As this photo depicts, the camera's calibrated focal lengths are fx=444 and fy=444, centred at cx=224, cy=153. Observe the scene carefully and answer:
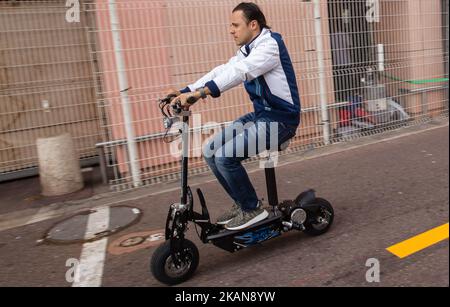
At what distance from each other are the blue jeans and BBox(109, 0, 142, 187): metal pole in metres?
2.43

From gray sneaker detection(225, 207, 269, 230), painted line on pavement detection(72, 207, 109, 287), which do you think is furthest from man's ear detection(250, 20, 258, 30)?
painted line on pavement detection(72, 207, 109, 287)

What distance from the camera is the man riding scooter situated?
3.16m

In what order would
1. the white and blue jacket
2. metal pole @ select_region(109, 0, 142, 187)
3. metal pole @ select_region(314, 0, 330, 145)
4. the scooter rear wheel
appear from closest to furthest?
the white and blue jacket < the scooter rear wheel < metal pole @ select_region(109, 0, 142, 187) < metal pole @ select_region(314, 0, 330, 145)

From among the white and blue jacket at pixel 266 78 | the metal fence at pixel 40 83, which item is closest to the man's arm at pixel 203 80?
the white and blue jacket at pixel 266 78

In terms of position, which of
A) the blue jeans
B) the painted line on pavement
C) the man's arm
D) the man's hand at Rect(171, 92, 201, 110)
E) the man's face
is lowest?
the painted line on pavement

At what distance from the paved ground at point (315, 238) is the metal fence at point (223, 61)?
76cm

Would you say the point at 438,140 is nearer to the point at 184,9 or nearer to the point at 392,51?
the point at 392,51

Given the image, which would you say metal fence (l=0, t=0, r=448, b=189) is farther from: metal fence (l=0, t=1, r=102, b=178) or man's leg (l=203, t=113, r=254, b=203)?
man's leg (l=203, t=113, r=254, b=203)

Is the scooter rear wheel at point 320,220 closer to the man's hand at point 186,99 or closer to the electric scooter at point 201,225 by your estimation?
the electric scooter at point 201,225

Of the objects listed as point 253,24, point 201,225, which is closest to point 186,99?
point 253,24

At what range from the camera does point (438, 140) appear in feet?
22.5

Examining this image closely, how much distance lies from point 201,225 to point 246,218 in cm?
37

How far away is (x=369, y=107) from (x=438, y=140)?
1.18 m
